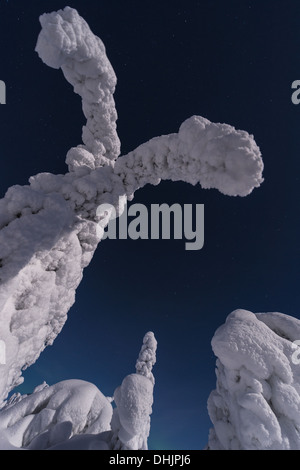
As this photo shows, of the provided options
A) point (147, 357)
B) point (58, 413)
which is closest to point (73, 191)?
point (58, 413)

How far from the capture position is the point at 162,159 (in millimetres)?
5742

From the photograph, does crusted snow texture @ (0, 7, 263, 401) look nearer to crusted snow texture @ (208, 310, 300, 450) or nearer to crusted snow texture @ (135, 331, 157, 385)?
crusted snow texture @ (208, 310, 300, 450)

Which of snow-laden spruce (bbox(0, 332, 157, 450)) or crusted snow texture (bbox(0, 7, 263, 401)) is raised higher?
crusted snow texture (bbox(0, 7, 263, 401))

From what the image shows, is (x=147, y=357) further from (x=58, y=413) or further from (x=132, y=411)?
(x=132, y=411)

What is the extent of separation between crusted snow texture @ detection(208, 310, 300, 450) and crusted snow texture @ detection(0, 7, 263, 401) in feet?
9.63

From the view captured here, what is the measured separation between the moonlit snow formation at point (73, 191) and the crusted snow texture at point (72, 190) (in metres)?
0.02

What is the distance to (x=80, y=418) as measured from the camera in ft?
21.9

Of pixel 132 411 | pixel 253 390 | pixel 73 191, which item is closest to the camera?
pixel 253 390

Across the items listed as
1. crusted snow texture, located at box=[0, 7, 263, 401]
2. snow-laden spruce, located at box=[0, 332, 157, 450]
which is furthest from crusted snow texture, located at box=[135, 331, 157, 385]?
crusted snow texture, located at box=[0, 7, 263, 401]

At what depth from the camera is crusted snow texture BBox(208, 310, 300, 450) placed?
296 cm

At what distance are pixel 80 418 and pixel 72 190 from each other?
23.0 feet
